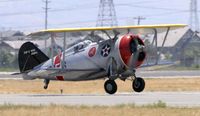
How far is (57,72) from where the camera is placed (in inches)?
1185

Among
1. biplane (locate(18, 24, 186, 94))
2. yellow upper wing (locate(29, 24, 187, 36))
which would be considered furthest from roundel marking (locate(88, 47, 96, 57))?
yellow upper wing (locate(29, 24, 187, 36))

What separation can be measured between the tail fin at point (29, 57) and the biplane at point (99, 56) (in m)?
0.14

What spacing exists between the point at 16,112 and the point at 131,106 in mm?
3524

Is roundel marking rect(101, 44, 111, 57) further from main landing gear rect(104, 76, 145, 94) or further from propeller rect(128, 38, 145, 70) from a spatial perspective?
main landing gear rect(104, 76, 145, 94)

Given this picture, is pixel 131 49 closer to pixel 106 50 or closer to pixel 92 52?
pixel 106 50

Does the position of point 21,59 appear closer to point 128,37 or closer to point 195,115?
point 128,37

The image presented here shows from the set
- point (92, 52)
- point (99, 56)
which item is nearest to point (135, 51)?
point (99, 56)

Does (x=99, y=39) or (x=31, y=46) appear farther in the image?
(x=31, y=46)

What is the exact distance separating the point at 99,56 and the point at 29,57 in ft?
16.1

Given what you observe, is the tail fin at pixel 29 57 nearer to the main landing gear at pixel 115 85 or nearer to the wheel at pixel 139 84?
the main landing gear at pixel 115 85

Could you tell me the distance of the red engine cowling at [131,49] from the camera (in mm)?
28031

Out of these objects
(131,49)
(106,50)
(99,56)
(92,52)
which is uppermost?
(131,49)

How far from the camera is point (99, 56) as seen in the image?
94.7 ft

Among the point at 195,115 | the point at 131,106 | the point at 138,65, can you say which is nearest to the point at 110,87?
the point at 138,65
